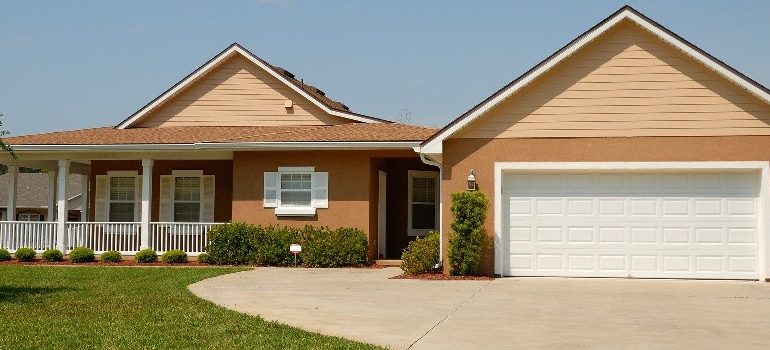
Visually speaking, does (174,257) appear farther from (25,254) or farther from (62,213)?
(25,254)

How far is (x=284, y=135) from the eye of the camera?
72.0ft

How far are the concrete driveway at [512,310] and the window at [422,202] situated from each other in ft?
20.3

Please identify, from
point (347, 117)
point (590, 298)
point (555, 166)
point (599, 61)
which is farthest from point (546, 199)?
point (347, 117)

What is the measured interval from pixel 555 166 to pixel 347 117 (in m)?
8.25

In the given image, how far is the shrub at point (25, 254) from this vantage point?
2242 cm

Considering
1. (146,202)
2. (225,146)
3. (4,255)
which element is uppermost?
(225,146)

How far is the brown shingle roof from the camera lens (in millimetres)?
21094

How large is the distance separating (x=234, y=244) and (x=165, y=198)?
4086 millimetres

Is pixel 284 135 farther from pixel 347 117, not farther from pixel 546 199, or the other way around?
pixel 546 199

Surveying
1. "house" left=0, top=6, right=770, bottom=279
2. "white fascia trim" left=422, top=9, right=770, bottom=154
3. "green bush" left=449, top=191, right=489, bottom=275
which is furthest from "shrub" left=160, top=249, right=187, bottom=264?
"green bush" left=449, top=191, right=489, bottom=275

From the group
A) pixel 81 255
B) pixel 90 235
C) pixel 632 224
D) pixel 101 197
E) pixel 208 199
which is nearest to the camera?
pixel 632 224

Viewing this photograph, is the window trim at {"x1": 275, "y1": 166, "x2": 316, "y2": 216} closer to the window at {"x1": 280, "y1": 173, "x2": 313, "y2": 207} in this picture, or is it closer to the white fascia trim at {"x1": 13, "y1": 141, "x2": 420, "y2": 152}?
the window at {"x1": 280, "y1": 173, "x2": 313, "y2": 207}

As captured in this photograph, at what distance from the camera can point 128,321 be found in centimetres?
1039

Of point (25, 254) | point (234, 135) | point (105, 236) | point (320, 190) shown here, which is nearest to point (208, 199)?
point (234, 135)
